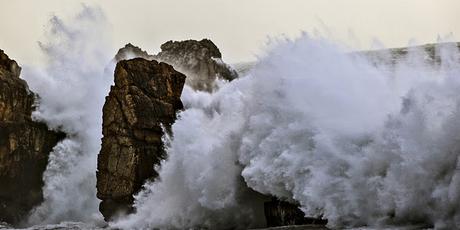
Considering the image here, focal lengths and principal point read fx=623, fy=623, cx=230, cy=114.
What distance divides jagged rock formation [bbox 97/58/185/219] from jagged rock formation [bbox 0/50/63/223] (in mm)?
8244

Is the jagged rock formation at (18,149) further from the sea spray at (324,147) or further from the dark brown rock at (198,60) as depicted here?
the dark brown rock at (198,60)

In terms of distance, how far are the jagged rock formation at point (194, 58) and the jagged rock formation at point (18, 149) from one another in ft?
34.3

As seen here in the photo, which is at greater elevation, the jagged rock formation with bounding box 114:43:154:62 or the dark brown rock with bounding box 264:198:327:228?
the jagged rock formation with bounding box 114:43:154:62

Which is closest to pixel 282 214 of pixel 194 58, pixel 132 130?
pixel 132 130

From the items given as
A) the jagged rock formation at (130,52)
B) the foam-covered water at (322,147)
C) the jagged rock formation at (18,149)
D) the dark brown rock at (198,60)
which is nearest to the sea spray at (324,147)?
the foam-covered water at (322,147)

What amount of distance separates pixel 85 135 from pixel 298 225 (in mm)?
18466

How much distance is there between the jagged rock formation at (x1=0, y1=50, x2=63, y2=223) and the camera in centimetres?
2736

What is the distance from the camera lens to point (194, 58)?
39531 mm

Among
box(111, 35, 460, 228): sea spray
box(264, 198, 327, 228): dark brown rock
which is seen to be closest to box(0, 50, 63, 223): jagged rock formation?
box(111, 35, 460, 228): sea spray

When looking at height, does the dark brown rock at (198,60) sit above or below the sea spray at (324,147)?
above

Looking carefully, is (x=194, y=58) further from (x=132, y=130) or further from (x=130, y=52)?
(x=132, y=130)

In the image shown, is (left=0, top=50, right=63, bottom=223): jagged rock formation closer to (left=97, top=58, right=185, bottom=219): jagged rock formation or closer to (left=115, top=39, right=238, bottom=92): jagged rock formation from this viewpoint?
(left=97, top=58, right=185, bottom=219): jagged rock formation

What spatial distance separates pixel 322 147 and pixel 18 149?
1835 cm

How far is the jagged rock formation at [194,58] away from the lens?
38.2 m
